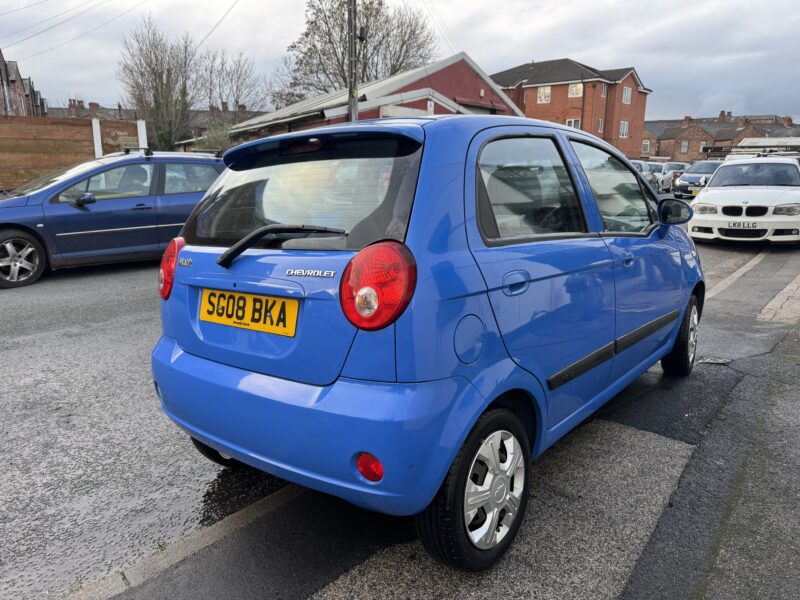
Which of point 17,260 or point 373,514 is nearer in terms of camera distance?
point 373,514

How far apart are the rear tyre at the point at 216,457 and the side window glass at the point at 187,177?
667 cm

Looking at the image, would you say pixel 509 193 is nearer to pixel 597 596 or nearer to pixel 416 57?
pixel 597 596

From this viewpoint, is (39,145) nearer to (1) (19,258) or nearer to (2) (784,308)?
(1) (19,258)

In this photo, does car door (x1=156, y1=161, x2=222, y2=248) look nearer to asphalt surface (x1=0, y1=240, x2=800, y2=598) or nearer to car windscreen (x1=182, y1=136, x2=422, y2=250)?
asphalt surface (x1=0, y1=240, x2=800, y2=598)

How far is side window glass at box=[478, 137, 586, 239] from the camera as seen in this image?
7.80ft

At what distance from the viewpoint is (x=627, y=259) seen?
319cm

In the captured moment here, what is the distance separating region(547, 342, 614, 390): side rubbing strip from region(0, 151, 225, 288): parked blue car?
23.9 ft

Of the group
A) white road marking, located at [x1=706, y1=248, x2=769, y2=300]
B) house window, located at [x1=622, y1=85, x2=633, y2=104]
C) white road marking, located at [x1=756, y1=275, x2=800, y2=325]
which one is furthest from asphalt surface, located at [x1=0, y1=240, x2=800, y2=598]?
house window, located at [x1=622, y1=85, x2=633, y2=104]

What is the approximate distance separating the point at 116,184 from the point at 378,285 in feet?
25.3

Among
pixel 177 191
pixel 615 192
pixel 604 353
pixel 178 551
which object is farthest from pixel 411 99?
pixel 178 551

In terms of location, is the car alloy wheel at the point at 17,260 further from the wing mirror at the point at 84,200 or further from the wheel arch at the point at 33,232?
the wing mirror at the point at 84,200

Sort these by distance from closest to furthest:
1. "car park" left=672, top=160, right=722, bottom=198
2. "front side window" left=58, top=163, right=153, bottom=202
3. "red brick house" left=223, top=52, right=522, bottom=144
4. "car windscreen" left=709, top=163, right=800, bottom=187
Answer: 1. "front side window" left=58, top=163, right=153, bottom=202
2. "car windscreen" left=709, top=163, right=800, bottom=187
3. "car park" left=672, top=160, right=722, bottom=198
4. "red brick house" left=223, top=52, right=522, bottom=144

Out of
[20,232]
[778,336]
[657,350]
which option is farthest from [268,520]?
[20,232]

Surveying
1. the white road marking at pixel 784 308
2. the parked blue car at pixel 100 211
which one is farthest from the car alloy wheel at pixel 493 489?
the parked blue car at pixel 100 211
